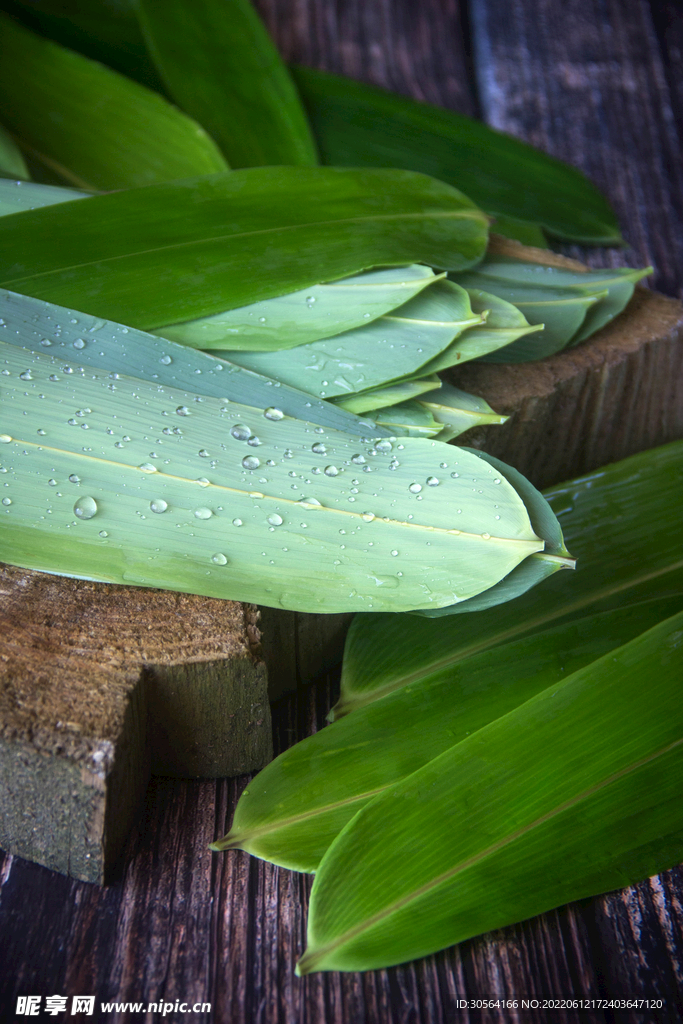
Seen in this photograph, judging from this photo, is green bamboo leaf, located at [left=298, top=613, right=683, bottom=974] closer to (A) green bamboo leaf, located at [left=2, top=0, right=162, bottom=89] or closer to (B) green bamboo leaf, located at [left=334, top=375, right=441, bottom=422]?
(B) green bamboo leaf, located at [left=334, top=375, right=441, bottom=422]

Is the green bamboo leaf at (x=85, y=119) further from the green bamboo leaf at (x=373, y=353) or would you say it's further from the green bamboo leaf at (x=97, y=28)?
the green bamboo leaf at (x=373, y=353)

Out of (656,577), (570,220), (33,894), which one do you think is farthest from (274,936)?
(570,220)

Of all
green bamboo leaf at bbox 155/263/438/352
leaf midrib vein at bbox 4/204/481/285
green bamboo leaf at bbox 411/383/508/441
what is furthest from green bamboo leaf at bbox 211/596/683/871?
leaf midrib vein at bbox 4/204/481/285

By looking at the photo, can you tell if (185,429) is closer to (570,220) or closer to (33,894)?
(33,894)

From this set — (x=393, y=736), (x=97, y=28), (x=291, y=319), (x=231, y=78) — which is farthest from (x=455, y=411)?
(x=97, y=28)

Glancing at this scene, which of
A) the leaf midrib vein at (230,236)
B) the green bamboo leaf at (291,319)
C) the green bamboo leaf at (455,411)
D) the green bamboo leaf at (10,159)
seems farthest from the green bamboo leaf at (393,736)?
the green bamboo leaf at (10,159)

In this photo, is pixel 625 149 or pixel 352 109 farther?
pixel 625 149

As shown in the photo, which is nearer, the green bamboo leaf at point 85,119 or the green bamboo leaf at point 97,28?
the green bamboo leaf at point 85,119
